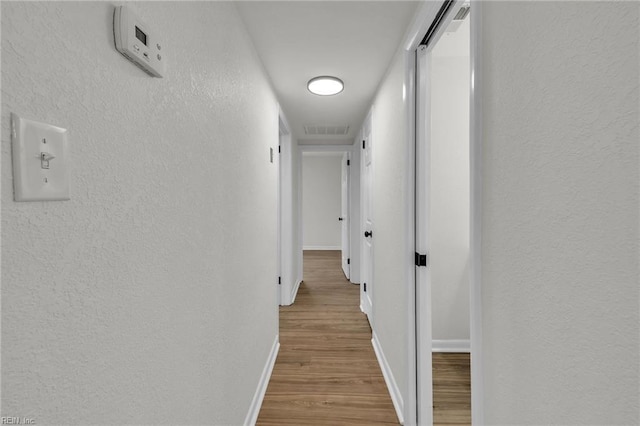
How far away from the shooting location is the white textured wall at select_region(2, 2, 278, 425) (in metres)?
0.47

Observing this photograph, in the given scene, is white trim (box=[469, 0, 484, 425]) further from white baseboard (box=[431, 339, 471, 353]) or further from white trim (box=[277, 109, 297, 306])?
white trim (box=[277, 109, 297, 306])

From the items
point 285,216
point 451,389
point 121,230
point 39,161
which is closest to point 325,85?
point 285,216

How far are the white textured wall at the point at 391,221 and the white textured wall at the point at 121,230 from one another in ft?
3.26

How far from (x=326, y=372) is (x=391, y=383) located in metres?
0.50

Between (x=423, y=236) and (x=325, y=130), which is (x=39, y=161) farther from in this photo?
(x=325, y=130)

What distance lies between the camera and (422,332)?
1.73 m

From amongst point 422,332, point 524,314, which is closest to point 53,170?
point 524,314

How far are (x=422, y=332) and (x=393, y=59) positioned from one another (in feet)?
5.56

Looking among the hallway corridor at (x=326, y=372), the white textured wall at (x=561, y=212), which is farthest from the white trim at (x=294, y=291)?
the white textured wall at (x=561, y=212)

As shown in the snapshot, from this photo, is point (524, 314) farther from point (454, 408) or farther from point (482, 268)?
point (454, 408)

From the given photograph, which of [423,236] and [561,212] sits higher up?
[561,212]

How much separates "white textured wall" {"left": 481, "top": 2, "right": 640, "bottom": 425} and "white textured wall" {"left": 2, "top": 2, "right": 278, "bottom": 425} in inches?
35.7

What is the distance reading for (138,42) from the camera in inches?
28.2

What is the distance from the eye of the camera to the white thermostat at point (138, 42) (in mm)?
656
